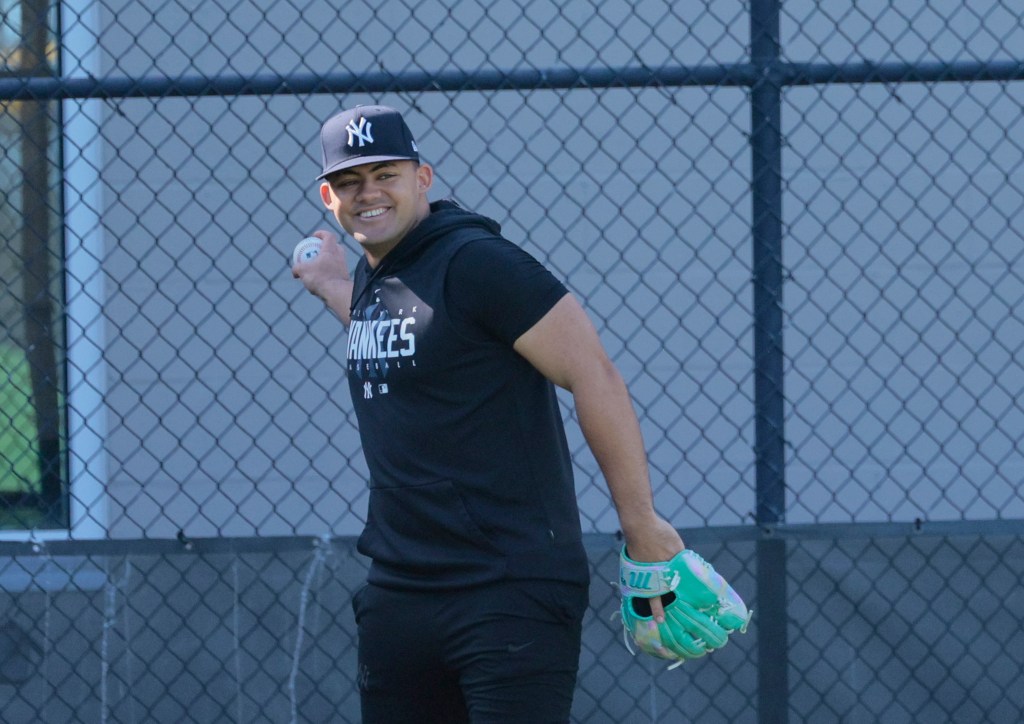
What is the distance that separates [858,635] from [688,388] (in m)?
1.30

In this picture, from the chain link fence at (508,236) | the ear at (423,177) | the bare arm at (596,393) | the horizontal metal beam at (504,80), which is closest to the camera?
the bare arm at (596,393)

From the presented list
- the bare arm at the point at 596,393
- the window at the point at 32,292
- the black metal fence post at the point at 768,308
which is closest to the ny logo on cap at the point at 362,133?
the bare arm at the point at 596,393

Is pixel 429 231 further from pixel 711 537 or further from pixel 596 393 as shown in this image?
pixel 711 537

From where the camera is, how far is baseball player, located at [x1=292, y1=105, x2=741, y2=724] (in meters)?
2.28

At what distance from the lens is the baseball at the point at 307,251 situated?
3.01 meters

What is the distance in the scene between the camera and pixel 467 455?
2355 mm

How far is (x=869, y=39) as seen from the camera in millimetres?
4582

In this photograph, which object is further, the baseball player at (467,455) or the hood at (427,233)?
the hood at (427,233)

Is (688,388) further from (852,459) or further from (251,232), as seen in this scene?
(251,232)

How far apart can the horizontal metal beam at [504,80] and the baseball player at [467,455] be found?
73 centimetres

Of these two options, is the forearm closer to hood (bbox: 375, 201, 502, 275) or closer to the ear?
hood (bbox: 375, 201, 502, 275)

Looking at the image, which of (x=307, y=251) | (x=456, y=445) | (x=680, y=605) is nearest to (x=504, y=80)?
(x=307, y=251)

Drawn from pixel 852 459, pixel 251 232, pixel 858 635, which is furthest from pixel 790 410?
pixel 251 232

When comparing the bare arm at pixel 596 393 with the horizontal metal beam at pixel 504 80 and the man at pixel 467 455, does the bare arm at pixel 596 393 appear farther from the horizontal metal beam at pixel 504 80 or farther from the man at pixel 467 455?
the horizontal metal beam at pixel 504 80
